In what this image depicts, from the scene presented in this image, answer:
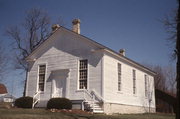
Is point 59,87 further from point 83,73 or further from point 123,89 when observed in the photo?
point 123,89

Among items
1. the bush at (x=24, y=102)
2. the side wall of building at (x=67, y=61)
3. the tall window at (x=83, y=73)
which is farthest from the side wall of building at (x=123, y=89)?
Result: the bush at (x=24, y=102)

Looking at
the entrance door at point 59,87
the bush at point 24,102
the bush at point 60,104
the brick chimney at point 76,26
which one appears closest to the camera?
the bush at point 60,104

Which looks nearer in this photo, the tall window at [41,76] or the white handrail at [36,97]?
the white handrail at [36,97]

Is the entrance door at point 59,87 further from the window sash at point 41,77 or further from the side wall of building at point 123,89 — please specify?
the side wall of building at point 123,89

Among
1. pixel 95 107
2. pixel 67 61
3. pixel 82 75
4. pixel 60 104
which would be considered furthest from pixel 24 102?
pixel 95 107

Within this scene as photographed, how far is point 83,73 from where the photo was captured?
19.7m

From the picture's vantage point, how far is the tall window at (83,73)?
19.5 meters

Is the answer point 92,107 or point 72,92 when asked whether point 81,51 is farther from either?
point 92,107

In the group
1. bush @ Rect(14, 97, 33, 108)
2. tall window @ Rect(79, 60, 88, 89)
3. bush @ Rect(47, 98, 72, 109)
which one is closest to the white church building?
tall window @ Rect(79, 60, 88, 89)

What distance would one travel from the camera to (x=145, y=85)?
27.1 m

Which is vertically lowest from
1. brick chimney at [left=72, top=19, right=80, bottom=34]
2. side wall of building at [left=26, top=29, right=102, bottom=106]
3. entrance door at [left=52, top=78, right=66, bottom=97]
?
entrance door at [left=52, top=78, right=66, bottom=97]

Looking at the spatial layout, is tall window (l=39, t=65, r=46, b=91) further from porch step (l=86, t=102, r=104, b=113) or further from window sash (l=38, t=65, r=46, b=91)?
porch step (l=86, t=102, r=104, b=113)

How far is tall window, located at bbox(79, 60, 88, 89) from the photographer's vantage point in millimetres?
19498

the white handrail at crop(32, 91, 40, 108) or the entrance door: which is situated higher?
the entrance door
